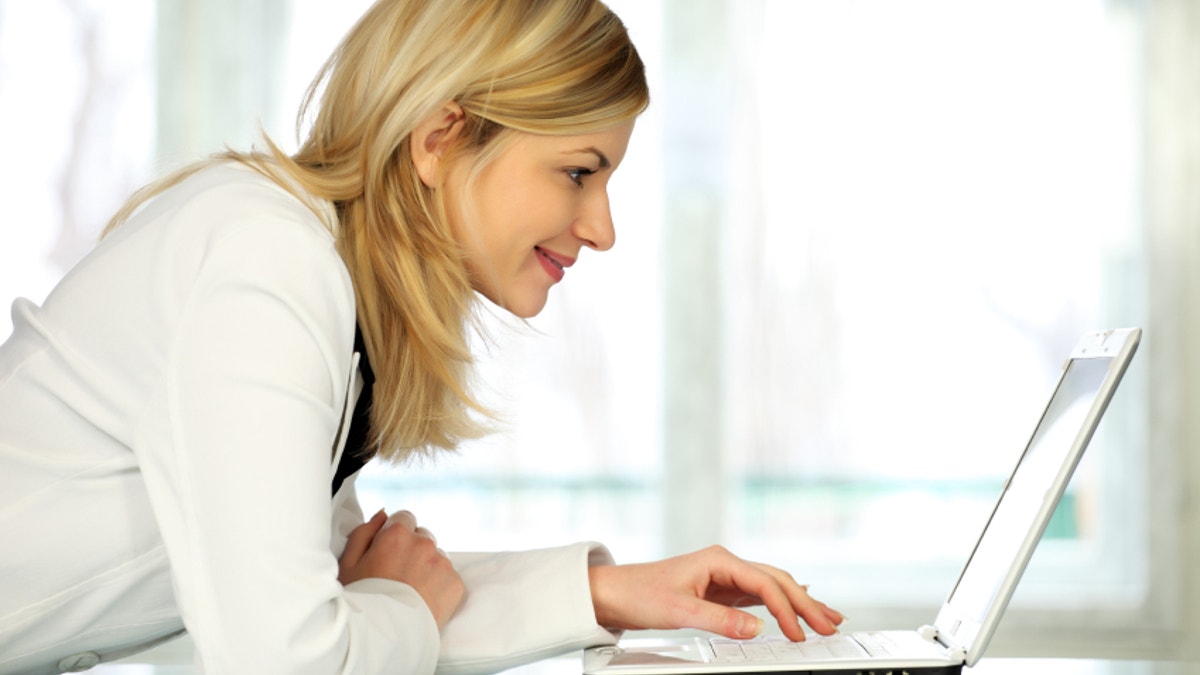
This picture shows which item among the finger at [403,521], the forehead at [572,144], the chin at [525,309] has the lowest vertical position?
the finger at [403,521]

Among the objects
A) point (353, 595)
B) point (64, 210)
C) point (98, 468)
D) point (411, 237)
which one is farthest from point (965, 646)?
point (64, 210)

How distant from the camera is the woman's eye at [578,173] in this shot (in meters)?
1.11

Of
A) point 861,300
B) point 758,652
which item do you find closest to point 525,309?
point 758,652

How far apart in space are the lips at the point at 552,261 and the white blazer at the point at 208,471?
0.93ft

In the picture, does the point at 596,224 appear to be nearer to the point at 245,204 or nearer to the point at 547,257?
the point at 547,257

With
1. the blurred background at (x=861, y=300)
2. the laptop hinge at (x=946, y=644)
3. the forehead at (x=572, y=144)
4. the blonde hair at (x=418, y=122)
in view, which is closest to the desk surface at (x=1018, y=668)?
the laptop hinge at (x=946, y=644)

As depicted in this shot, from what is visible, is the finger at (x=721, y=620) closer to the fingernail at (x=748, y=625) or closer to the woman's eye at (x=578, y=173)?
the fingernail at (x=748, y=625)

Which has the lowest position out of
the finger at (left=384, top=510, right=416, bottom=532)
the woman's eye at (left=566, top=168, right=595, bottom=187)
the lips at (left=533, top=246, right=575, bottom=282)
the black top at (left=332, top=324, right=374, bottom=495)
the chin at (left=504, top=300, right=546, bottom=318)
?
the finger at (left=384, top=510, right=416, bottom=532)

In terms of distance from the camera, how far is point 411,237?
1.04m

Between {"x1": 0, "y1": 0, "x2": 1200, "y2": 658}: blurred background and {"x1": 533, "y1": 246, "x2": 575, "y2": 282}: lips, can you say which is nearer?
{"x1": 533, "y1": 246, "x2": 575, "y2": 282}: lips

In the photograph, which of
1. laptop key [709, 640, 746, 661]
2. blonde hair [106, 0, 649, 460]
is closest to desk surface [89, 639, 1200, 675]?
laptop key [709, 640, 746, 661]

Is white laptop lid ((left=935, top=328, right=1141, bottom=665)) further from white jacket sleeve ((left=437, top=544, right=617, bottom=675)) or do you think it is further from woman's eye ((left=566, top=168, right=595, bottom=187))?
woman's eye ((left=566, top=168, right=595, bottom=187))

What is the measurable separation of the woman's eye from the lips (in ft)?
0.28

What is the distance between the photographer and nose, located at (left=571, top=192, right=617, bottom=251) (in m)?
1.16
